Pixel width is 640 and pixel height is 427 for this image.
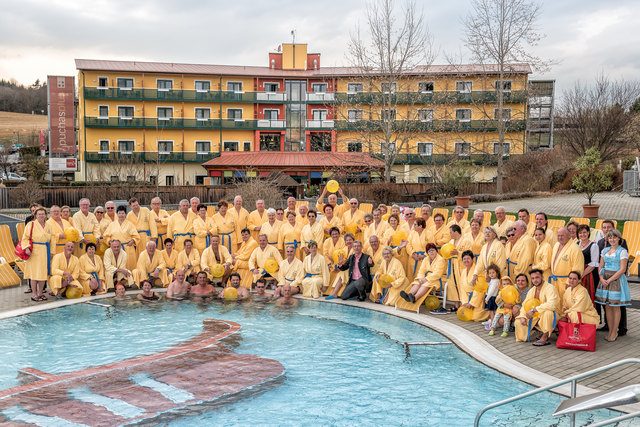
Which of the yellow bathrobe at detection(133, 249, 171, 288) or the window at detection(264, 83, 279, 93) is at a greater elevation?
the window at detection(264, 83, 279, 93)

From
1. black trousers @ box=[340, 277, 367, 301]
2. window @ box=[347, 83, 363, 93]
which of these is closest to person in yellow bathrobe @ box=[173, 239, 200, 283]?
black trousers @ box=[340, 277, 367, 301]

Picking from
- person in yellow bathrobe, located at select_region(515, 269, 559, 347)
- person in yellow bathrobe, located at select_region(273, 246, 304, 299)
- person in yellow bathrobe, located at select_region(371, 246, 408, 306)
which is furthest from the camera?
person in yellow bathrobe, located at select_region(273, 246, 304, 299)

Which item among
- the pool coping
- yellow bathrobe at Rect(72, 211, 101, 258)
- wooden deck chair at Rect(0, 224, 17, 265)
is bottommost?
the pool coping

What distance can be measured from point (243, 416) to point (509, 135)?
4737 centimetres

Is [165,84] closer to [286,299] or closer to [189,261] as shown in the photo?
[189,261]

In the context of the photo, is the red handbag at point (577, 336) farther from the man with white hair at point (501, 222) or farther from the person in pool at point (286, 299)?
the person in pool at point (286, 299)

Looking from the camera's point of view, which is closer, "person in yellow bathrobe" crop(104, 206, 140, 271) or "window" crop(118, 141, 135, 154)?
"person in yellow bathrobe" crop(104, 206, 140, 271)

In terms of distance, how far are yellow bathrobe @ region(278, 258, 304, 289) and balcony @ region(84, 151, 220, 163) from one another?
38.9 meters

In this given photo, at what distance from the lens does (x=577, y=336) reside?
8.21m

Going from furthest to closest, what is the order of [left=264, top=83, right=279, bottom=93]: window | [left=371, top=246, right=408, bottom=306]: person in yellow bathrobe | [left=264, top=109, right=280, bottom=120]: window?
[left=264, top=109, right=280, bottom=120]: window < [left=264, top=83, right=279, bottom=93]: window < [left=371, top=246, right=408, bottom=306]: person in yellow bathrobe

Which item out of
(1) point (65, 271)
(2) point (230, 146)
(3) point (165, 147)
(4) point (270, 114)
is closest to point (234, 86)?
(4) point (270, 114)

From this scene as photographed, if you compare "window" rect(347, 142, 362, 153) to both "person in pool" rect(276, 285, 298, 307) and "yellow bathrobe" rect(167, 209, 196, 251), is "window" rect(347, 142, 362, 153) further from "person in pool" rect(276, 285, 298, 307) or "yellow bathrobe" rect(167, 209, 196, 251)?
"person in pool" rect(276, 285, 298, 307)

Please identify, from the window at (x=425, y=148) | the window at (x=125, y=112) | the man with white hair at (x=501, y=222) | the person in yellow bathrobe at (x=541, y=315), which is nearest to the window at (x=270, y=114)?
the window at (x=125, y=112)

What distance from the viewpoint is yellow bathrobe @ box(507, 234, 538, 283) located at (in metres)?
9.74
